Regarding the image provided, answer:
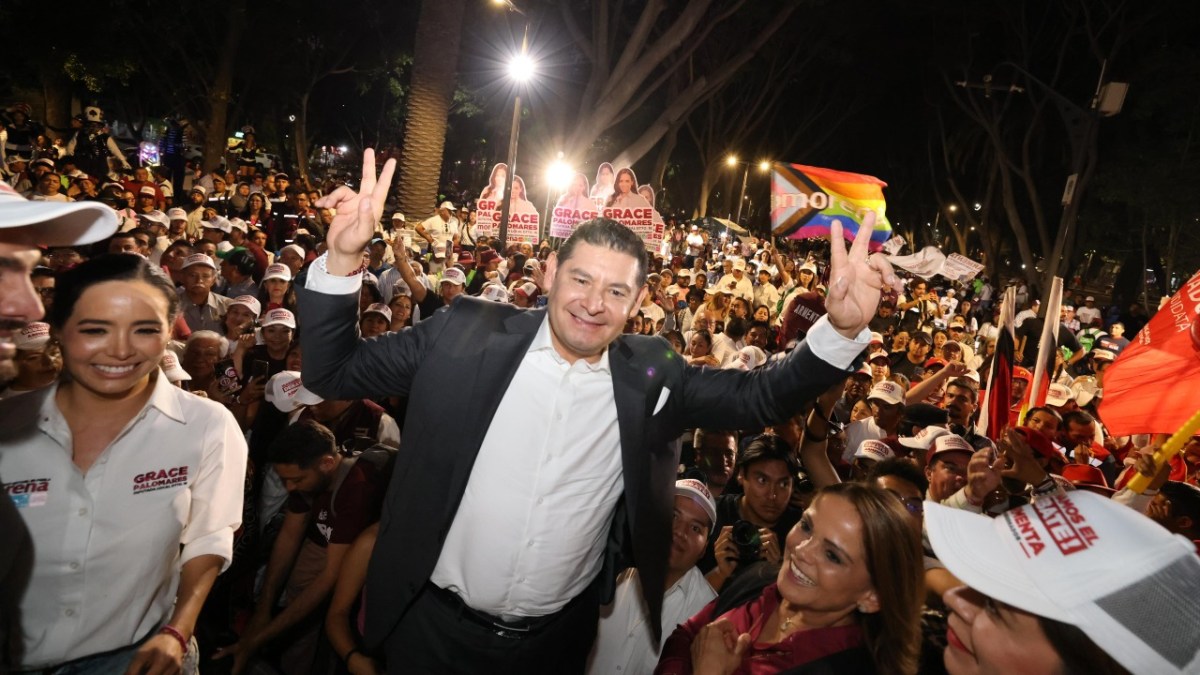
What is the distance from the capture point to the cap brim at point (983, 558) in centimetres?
163

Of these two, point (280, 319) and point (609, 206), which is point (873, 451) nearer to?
point (280, 319)

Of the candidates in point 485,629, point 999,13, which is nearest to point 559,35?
point 999,13

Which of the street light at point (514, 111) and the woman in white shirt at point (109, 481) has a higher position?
the street light at point (514, 111)

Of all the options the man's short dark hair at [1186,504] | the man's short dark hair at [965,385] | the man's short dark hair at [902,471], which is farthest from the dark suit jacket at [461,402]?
the man's short dark hair at [965,385]

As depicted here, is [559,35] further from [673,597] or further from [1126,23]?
[673,597]

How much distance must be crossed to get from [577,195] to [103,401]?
12.2 metres

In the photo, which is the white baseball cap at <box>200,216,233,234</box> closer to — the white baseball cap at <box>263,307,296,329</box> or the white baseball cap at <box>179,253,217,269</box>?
the white baseball cap at <box>179,253,217,269</box>

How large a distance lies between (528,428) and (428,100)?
13166 mm

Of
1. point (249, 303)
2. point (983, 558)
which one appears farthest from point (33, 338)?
point (983, 558)

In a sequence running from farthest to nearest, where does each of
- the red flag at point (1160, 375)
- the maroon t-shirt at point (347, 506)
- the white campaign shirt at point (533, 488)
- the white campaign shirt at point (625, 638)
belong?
the red flag at point (1160, 375) → the maroon t-shirt at point (347, 506) → the white campaign shirt at point (625, 638) → the white campaign shirt at point (533, 488)

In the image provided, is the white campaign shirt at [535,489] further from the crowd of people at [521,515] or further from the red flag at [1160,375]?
the red flag at [1160,375]

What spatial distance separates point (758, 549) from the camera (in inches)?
136

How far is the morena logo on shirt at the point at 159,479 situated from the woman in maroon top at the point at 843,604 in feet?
6.10

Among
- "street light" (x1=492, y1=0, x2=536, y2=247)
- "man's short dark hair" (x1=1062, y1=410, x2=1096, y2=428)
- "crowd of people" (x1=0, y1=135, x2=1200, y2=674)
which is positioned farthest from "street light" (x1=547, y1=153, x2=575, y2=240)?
"crowd of people" (x1=0, y1=135, x2=1200, y2=674)
